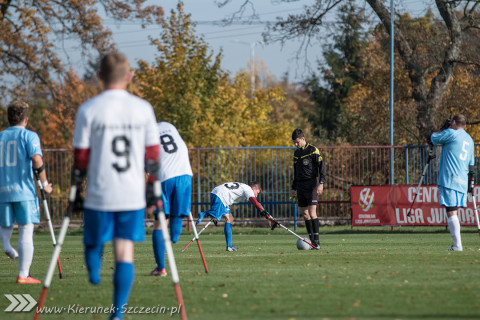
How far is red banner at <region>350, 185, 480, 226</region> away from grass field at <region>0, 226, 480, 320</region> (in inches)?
278

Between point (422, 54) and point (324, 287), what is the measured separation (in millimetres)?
23844

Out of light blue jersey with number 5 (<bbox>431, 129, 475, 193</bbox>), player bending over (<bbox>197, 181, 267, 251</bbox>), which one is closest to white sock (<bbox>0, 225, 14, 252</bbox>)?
player bending over (<bbox>197, 181, 267, 251</bbox>)

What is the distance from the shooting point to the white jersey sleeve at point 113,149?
5.93m

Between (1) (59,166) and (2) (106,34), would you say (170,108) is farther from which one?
(1) (59,166)

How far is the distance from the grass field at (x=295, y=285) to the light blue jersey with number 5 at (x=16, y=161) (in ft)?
3.83

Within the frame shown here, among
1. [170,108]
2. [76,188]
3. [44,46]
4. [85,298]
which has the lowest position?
[85,298]

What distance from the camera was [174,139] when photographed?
9.69 meters

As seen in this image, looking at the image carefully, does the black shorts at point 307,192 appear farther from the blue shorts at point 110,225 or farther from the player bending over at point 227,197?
the blue shorts at point 110,225

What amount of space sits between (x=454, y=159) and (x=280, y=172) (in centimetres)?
1135

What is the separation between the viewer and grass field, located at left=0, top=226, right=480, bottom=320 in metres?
6.64

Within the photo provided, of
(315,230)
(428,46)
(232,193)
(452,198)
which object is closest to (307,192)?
(315,230)

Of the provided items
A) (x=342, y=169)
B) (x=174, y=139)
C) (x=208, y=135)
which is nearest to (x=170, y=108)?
(x=208, y=135)

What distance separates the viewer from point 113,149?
5.95m

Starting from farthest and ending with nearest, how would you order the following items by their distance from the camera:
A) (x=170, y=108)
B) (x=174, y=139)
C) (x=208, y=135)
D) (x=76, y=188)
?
1. (x=170, y=108)
2. (x=208, y=135)
3. (x=174, y=139)
4. (x=76, y=188)
